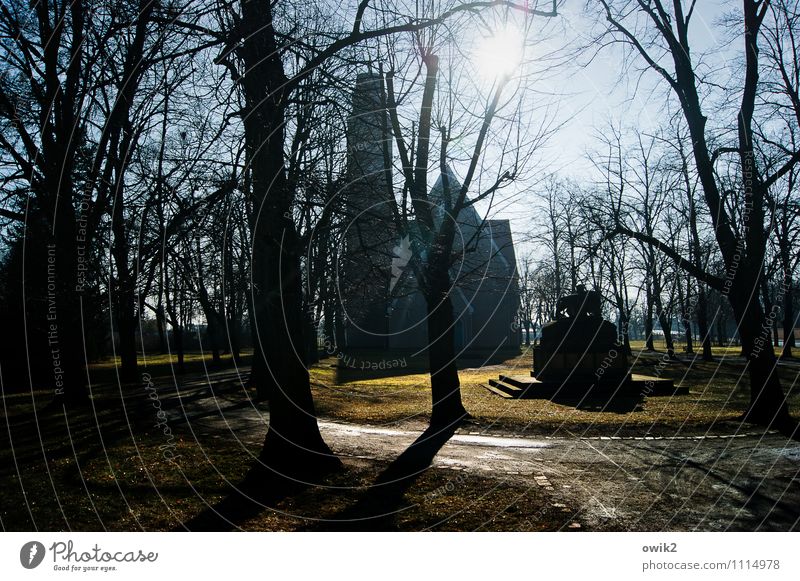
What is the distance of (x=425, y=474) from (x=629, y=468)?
3.12 metres

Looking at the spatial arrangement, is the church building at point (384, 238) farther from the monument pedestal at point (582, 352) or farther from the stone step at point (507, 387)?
the stone step at point (507, 387)

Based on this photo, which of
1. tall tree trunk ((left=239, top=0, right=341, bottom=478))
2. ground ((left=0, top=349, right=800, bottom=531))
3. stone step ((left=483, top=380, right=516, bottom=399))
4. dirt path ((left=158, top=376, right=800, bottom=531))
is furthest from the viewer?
stone step ((left=483, top=380, right=516, bottom=399))

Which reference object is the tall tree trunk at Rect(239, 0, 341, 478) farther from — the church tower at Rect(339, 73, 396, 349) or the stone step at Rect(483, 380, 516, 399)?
the stone step at Rect(483, 380, 516, 399)

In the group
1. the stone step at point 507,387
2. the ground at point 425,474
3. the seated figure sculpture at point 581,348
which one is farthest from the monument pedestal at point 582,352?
the ground at point 425,474

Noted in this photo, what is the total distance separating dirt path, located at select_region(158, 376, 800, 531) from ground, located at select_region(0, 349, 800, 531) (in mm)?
31

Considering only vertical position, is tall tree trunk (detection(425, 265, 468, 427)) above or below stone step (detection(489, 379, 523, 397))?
above

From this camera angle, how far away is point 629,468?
9961 millimetres

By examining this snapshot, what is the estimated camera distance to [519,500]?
8.03 metres

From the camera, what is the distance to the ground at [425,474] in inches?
283

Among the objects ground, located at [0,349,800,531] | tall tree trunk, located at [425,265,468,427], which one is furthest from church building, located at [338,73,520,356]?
ground, located at [0,349,800,531]

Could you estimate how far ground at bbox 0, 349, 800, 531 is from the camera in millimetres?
7176

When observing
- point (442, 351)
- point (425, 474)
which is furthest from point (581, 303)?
point (425, 474)

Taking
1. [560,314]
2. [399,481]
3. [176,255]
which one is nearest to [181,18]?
[176,255]
